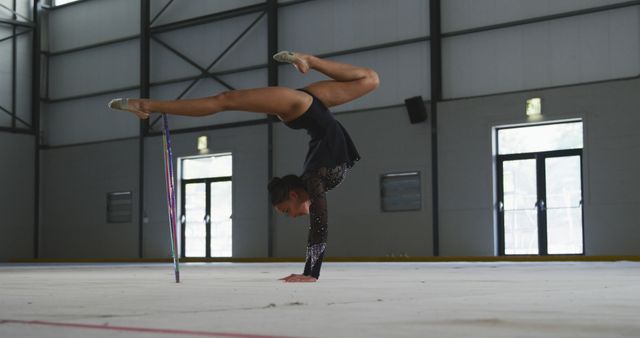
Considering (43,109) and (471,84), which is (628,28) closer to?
(471,84)

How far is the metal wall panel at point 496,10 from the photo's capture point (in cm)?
1747

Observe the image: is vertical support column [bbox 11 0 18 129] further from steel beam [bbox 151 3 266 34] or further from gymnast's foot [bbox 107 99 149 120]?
gymnast's foot [bbox 107 99 149 120]

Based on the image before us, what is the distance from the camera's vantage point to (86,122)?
84.5 ft

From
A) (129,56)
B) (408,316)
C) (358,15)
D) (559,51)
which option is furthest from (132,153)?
(408,316)

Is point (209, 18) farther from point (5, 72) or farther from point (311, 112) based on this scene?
point (311, 112)

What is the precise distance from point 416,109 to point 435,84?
2.20ft

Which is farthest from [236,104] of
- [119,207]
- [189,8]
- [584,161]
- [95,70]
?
[95,70]

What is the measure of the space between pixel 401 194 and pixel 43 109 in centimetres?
1255

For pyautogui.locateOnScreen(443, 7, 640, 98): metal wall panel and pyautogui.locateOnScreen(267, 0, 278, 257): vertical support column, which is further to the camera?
pyautogui.locateOnScreen(267, 0, 278, 257): vertical support column

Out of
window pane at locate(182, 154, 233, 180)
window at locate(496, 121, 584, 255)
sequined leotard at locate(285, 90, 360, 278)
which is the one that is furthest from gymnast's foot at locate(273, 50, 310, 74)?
window pane at locate(182, 154, 233, 180)

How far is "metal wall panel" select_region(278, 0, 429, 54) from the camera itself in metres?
19.5

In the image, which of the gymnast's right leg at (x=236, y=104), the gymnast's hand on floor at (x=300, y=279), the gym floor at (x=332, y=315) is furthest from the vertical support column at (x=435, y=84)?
the gym floor at (x=332, y=315)

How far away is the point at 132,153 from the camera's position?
2462cm

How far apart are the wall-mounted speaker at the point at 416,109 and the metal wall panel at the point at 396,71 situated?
0.34 m
